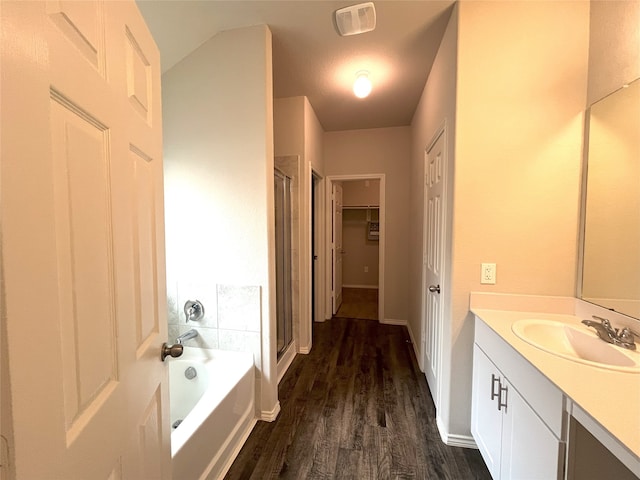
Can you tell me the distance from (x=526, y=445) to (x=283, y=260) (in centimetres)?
202

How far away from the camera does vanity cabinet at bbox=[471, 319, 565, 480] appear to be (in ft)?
3.05

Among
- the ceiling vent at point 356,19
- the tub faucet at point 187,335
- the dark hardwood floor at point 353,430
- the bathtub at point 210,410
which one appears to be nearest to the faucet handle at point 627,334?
the dark hardwood floor at point 353,430

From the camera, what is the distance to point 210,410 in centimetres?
140

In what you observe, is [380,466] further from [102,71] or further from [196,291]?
[102,71]

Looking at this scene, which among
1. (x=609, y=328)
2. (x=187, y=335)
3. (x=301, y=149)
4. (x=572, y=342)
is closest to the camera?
(x=609, y=328)

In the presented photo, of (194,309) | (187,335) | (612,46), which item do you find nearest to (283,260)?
(194,309)

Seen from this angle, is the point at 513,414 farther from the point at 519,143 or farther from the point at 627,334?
the point at 519,143

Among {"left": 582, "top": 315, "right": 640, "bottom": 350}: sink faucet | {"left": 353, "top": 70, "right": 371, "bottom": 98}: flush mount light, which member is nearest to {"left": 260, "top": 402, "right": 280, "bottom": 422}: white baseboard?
Answer: {"left": 582, "top": 315, "right": 640, "bottom": 350}: sink faucet

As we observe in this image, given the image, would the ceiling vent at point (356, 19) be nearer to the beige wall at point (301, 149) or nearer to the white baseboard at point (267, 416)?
the beige wall at point (301, 149)

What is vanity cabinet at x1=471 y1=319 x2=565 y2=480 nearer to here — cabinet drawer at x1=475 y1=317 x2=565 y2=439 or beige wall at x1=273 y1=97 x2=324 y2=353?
cabinet drawer at x1=475 y1=317 x2=565 y2=439

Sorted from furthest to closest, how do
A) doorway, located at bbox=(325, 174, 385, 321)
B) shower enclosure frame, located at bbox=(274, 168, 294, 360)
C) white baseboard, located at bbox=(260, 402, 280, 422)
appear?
doorway, located at bbox=(325, 174, 385, 321) → shower enclosure frame, located at bbox=(274, 168, 294, 360) → white baseboard, located at bbox=(260, 402, 280, 422)

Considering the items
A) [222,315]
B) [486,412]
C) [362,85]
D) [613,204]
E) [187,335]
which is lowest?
[486,412]

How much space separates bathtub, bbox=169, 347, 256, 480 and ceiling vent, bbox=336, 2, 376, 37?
2.24m

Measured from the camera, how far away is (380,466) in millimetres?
1534
